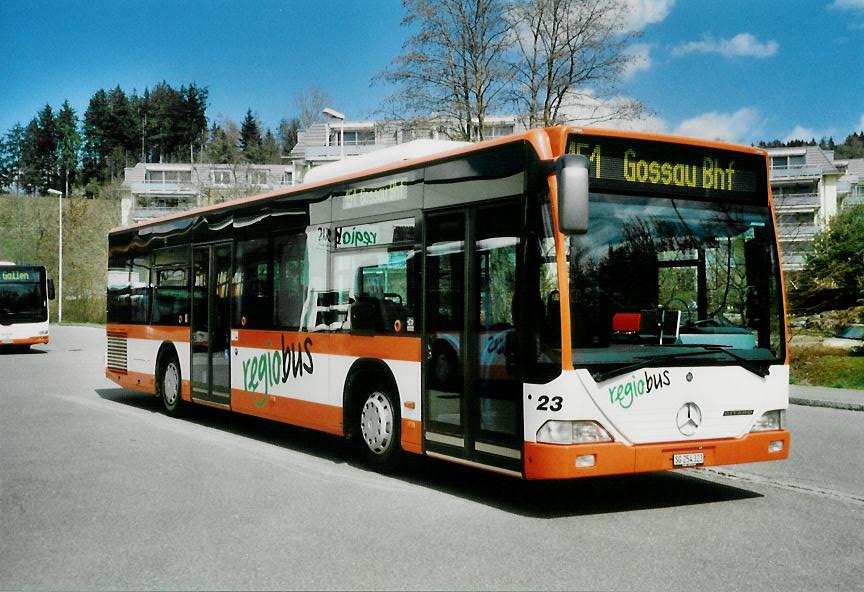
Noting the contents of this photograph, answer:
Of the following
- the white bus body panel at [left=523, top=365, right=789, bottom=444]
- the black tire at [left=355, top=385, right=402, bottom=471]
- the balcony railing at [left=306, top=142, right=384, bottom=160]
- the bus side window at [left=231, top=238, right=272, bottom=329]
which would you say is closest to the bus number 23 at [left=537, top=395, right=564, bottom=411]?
the white bus body panel at [left=523, top=365, right=789, bottom=444]

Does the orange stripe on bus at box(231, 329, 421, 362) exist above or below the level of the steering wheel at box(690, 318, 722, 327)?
below

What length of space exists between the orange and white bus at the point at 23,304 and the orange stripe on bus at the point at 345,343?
2470 centimetres

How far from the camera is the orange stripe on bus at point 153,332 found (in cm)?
1452

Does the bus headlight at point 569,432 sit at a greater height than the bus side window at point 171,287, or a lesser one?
lesser

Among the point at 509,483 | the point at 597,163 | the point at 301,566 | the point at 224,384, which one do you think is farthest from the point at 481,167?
the point at 224,384

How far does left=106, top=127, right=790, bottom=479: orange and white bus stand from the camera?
746cm

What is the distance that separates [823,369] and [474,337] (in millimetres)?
18080

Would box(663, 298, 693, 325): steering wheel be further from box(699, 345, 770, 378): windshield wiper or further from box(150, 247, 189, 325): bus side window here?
box(150, 247, 189, 325): bus side window

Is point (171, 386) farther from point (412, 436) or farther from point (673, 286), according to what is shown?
point (673, 286)

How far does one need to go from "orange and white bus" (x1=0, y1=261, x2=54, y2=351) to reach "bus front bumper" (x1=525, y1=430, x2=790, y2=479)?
3035 cm

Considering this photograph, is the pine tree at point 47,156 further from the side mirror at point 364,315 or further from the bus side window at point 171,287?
the side mirror at point 364,315

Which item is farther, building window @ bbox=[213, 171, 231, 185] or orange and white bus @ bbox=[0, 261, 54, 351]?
building window @ bbox=[213, 171, 231, 185]

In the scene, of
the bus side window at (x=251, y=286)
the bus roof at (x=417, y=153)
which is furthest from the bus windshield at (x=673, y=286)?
the bus side window at (x=251, y=286)

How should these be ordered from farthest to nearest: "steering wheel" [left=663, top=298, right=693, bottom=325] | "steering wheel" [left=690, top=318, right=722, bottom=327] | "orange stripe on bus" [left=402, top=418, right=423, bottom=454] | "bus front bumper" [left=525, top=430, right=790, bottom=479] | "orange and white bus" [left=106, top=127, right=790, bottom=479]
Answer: "orange stripe on bus" [left=402, top=418, right=423, bottom=454] → "steering wheel" [left=690, top=318, right=722, bottom=327] → "steering wheel" [left=663, top=298, right=693, bottom=325] → "orange and white bus" [left=106, top=127, right=790, bottom=479] → "bus front bumper" [left=525, top=430, right=790, bottom=479]
